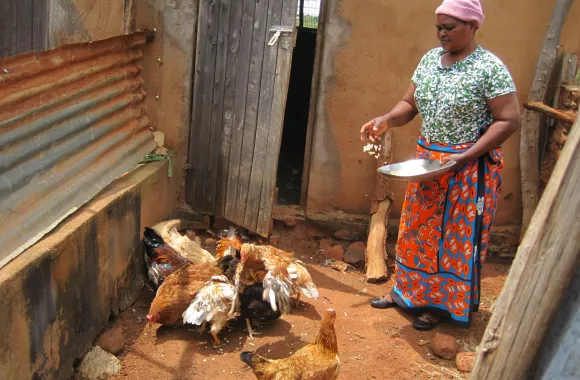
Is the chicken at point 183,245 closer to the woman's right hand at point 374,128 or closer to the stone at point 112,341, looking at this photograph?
the stone at point 112,341

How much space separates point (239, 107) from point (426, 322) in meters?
2.73

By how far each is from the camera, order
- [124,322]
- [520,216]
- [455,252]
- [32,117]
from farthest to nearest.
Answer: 1. [520,216]
2. [124,322]
3. [455,252]
4. [32,117]

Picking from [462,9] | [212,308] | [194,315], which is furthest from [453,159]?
[194,315]

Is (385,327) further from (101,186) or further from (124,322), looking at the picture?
(101,186)

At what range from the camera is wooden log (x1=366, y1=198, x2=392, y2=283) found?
5219 mm

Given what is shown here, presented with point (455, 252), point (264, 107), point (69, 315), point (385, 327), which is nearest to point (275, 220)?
point (264, 107)

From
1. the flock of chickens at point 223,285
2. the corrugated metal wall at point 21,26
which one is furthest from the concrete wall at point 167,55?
the flock of chickens at point 223,285

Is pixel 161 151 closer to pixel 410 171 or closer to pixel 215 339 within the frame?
pixel 215 339

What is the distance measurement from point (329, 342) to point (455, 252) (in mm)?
1313

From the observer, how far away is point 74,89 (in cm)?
426

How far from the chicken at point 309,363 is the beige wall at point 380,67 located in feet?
8.43

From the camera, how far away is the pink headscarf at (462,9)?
347cm

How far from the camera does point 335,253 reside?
571 cm

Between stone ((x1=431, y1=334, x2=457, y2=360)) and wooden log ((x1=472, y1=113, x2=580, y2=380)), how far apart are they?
2.63 m
